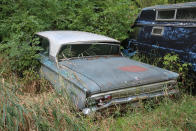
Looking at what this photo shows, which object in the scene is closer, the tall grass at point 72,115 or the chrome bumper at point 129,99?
the tall grass at point 72,115

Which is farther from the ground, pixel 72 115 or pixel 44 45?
pixel 44 45

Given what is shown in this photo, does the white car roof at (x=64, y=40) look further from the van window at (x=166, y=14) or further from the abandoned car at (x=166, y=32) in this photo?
the van window at (x=166, y=14)

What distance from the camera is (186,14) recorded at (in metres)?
4.95

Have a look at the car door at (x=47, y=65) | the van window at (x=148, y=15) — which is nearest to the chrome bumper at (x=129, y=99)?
the car door at (x=47, y=65)

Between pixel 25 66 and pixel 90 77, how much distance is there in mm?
2206

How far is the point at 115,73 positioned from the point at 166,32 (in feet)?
9.47

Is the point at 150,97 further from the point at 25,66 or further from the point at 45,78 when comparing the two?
the point at 25,66

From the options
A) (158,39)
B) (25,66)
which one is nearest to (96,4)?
(158,39)

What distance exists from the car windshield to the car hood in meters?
0.17

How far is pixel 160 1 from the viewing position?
10.2 meters

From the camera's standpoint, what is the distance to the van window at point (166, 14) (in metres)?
5.36

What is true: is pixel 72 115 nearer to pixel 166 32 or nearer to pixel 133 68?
pixel 133 68

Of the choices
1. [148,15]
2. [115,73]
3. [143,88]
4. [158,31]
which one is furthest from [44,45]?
[148,15]

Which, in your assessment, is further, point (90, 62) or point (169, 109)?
point (90, 62)
